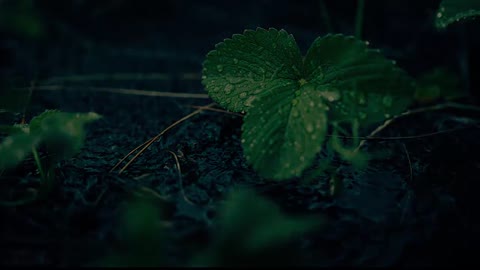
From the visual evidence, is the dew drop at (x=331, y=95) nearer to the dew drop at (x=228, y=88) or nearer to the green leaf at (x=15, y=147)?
the dew drop at (x=228, y=88)

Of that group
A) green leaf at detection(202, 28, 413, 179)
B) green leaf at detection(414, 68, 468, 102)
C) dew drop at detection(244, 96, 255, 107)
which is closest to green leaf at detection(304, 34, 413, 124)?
green leaf at detection(202, 28, 413, 179)

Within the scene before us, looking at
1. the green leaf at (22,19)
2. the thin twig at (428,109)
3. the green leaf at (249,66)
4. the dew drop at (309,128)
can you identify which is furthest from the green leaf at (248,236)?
the green leaf at (22,19)

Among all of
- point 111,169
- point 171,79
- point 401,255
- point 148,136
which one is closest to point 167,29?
point 171,79

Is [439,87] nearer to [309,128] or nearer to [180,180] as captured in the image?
[309,128]

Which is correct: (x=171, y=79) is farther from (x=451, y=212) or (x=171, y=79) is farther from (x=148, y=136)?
(x=451, y=212)

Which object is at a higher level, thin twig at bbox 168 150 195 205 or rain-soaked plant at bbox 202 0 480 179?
rain-soaked plant at bbox 202 0 480 179

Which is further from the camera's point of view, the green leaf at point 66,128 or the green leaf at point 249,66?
the green leaf at point 249,66

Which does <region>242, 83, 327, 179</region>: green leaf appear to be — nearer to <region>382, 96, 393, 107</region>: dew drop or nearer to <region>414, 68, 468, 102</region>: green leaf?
<region>382, 96, 393, 107</region>: dew drop
